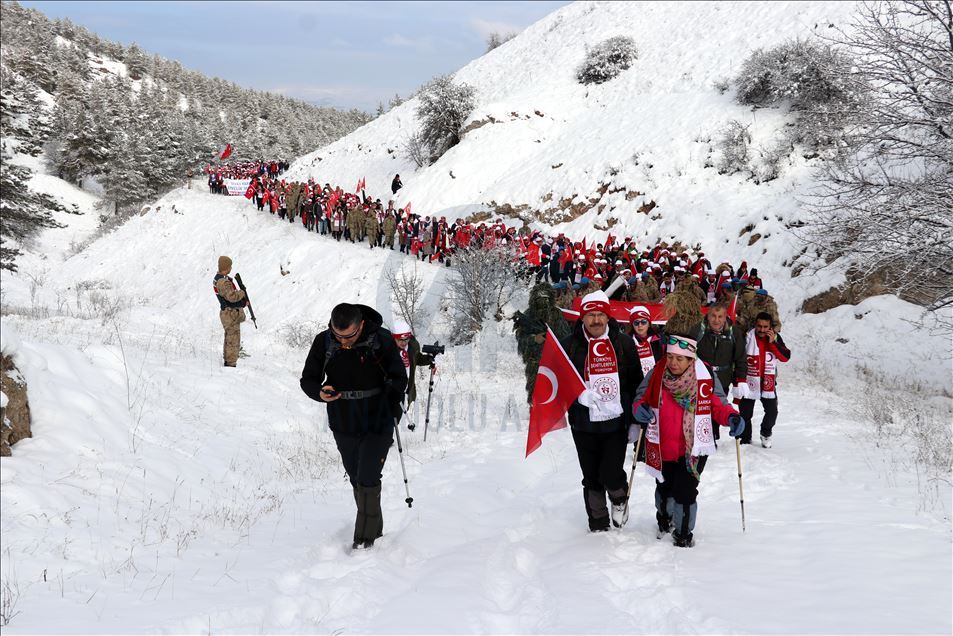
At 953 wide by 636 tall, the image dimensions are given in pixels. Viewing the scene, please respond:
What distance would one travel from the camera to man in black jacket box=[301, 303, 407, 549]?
4688mm

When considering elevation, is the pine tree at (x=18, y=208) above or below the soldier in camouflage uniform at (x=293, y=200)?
below

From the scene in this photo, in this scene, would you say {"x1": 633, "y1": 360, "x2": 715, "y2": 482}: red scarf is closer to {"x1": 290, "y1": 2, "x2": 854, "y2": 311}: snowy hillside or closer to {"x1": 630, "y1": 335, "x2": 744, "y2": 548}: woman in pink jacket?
{"x1": 630, "y1": 335, "x2": 744, "y2": 548}: woman in pink jacket

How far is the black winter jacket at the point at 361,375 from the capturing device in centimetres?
470

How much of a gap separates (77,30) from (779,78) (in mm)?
130957

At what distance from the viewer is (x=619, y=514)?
502cm

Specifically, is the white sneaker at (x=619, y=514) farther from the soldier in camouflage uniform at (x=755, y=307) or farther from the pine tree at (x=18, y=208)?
the pine tree at (x=18, y=208)

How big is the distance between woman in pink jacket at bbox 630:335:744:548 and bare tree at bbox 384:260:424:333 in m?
14.0

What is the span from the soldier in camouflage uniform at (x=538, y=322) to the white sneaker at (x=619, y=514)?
13.0ft

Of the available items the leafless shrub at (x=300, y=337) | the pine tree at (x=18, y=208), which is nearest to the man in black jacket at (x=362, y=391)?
the pine tree at (x=18, y=208)

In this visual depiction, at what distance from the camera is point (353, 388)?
4.70 metres

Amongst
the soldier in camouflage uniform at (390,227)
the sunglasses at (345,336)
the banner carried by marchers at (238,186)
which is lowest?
the sunglasses at (345,336)

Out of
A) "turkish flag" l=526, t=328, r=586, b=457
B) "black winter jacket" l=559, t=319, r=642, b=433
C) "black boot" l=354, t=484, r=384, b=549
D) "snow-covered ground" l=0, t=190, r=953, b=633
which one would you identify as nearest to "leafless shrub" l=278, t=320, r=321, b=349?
"snow-covered ground" l=0, t=190, r=953, b=633

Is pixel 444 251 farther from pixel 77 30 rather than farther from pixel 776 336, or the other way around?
pixel 77 30

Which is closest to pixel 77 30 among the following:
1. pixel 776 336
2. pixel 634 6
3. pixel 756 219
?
pixel 634 6
